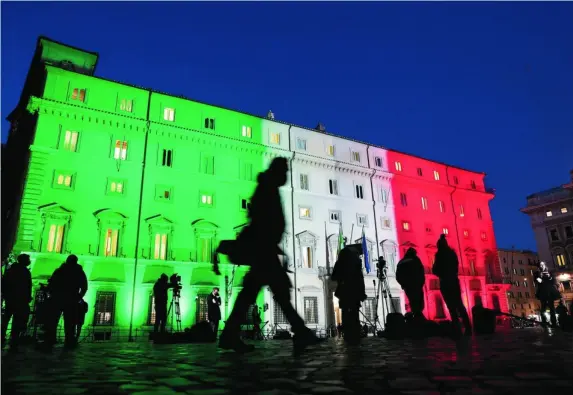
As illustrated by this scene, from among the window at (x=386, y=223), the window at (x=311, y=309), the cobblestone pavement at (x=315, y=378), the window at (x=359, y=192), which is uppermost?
A: the window at (x=359, y=192)

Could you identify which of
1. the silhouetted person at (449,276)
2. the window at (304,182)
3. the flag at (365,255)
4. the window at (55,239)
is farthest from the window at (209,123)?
the silhouetted person at (449,276)

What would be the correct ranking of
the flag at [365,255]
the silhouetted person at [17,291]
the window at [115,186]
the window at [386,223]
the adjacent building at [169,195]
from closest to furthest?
1. the silhouetted person at [17,291]
2. the adjacent building at [169,195]
3. the window at [115,186]
4. the flag at [365,255]
5. the window at [386,223]

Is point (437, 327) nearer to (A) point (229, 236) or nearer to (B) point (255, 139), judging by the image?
(A) point (229, 236)

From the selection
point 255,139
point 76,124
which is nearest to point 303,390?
point 76,124

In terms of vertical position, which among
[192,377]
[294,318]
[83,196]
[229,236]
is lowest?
[192,377]

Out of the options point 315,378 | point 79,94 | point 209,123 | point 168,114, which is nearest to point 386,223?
point 209,123

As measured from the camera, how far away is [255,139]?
111ft

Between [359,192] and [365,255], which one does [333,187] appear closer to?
[359,192]

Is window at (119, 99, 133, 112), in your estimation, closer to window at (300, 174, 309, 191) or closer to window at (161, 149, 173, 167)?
window at (161, 149, 173, 167)

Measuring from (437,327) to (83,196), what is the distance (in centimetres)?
2269

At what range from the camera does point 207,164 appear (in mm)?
31078

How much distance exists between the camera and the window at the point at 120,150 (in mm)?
27905

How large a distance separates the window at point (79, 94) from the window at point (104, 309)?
43.2 ft

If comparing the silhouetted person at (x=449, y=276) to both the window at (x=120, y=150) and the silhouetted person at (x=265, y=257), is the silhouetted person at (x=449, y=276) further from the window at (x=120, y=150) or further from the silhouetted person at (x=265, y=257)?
the window at (x=120, y=150)
